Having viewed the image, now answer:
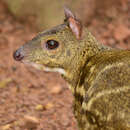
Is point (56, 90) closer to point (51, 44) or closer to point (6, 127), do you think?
point (6, 127)

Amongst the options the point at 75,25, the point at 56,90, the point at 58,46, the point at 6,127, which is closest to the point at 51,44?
the point at 58,46

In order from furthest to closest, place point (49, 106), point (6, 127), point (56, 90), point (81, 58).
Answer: point (56, 90), point (49, 106), point (6, 127), point (81, 58)

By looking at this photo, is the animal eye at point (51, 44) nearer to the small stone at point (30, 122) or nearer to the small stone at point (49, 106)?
the small stone at point (30, 122)

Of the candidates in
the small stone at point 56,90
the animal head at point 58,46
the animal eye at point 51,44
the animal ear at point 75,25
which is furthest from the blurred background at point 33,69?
the animal ear at point 75,25

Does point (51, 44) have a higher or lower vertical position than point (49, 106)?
higher

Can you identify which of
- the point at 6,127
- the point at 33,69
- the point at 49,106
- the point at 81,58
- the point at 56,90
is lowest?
the point at 6,127

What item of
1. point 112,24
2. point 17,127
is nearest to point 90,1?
point 112,24

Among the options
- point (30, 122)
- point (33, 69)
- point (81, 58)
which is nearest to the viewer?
point (81, 58)

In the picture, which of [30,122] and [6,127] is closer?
[6,127]
